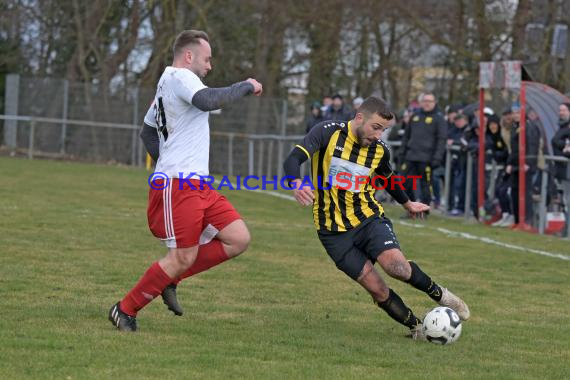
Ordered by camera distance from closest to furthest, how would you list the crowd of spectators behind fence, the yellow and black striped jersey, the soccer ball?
the soccer ball → the yellow and black striped jersey → the crowd of spectators behind fence

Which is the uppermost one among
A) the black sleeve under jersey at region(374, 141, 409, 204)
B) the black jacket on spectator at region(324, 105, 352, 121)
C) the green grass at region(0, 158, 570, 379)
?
the black jacket on spectator at region(324, 105, 352, 121)

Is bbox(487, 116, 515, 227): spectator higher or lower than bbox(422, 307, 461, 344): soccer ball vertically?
higher

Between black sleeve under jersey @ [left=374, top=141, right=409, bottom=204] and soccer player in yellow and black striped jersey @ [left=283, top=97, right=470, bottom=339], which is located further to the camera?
black sleeve under jersey @ [left=374, top=141, right=409, bottom=204]

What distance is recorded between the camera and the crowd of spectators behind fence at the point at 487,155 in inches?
647

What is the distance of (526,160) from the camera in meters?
16.7

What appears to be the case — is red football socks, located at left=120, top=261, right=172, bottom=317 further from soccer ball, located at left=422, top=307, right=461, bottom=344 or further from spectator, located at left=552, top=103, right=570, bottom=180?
spectator, located at left=552, top=103, right=570, bottom=180

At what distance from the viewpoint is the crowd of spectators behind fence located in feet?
53.9

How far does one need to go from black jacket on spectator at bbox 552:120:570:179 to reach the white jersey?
30.9ft

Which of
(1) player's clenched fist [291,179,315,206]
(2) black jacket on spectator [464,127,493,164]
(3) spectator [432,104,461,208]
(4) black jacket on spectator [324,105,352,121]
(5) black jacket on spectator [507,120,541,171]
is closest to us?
(1) player's clenched fist [291,179,315,206]

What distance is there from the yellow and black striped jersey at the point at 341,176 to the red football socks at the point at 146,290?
3.75ft

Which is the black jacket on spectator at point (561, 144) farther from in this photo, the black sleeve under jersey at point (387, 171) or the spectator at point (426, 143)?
the black sleeve under jersey at point (387, 171)

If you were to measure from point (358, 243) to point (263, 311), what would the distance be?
43.6 inches

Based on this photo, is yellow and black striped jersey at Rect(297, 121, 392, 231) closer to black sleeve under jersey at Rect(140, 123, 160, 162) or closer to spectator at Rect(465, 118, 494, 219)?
black sleeve under jersey at Rect(140, 123, 160, 162)

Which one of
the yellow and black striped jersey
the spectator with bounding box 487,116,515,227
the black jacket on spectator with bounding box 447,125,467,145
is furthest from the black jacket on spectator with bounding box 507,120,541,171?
the yellow and black striped jersey
